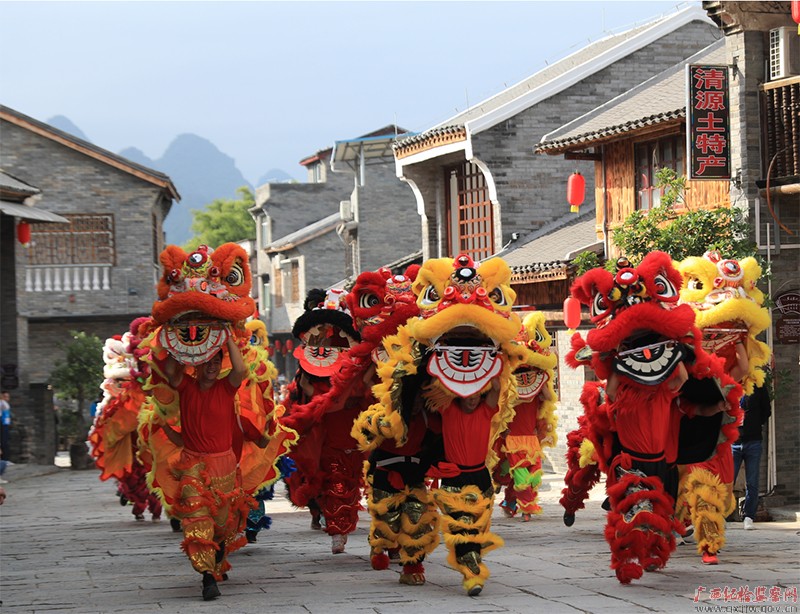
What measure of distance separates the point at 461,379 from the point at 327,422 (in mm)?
2948

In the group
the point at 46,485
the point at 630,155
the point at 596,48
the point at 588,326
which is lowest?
the point at 46,485

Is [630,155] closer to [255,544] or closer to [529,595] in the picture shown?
[255,544]

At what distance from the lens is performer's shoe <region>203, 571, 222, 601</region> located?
9641 millimetres

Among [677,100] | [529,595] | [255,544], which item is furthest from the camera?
[677,100]

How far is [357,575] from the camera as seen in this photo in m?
10.6

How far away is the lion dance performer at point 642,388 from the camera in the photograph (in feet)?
31.8

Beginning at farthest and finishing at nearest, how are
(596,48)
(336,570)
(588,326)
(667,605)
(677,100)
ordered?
(596,48) < (588,326) < (677,100) < (336,570) < (667,605)

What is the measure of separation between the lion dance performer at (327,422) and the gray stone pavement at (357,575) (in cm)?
43

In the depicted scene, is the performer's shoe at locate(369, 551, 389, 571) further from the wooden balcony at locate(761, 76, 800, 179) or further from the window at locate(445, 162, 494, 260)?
the window at locate(445, 162, 494, 260)

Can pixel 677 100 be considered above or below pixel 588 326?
above

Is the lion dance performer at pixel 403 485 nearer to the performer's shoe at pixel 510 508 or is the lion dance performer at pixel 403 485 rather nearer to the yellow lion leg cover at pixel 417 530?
the yellow lion leg cover at pixel 417 530

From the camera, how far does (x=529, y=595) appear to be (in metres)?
9.40

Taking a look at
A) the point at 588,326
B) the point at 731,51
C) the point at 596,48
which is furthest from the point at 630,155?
the point at 596,48

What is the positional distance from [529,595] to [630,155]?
476 inches
